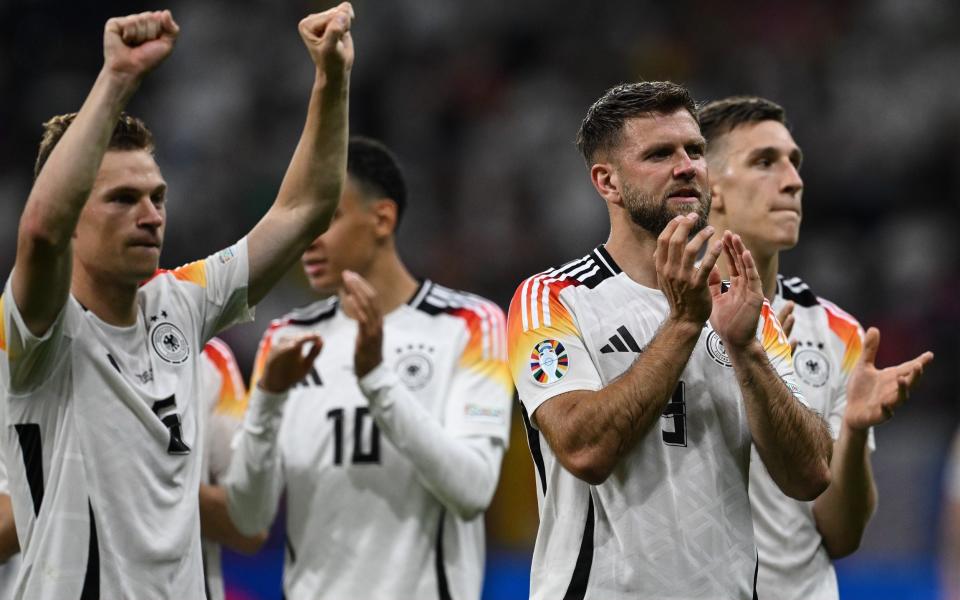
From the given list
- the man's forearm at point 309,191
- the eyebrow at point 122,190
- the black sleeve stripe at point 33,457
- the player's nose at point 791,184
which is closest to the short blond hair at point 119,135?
the eyebrow at point 122,190

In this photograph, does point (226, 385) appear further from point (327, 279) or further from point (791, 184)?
point (791, 184)

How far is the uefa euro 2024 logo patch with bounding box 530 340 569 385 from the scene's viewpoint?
168 inches

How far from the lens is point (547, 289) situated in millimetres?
4496

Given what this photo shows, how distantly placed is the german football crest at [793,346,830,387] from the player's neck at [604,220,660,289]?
1382 millimetres

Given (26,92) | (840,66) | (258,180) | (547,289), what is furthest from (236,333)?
(547,289)

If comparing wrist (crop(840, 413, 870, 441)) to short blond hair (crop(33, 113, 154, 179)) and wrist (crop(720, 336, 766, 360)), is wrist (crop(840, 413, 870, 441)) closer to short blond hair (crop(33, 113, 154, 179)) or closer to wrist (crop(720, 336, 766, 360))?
wrist (crop(720, 336, 766, 360))

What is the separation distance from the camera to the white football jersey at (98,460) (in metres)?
4.16

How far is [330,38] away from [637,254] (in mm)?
1296

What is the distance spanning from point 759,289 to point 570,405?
2.41 feet

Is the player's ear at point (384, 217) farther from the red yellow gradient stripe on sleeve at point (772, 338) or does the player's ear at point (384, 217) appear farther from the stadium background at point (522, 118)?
the stadium background at point (522, 118)

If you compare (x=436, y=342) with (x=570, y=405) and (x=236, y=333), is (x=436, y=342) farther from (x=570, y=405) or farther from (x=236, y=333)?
(x=236, y=333)

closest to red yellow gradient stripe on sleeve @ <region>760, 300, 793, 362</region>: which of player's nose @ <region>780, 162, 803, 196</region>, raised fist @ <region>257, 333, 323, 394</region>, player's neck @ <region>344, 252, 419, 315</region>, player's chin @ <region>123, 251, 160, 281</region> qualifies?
player's nose @ <region>780, 162, 803, 196</region>

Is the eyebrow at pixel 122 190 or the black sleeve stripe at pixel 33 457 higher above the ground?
the eyebrow at pixel 122 190

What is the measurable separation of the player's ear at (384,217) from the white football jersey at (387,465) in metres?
0.43
